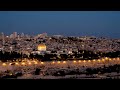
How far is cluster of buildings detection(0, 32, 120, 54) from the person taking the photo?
159 inches

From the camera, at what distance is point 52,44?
4.09m

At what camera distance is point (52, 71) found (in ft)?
13.1

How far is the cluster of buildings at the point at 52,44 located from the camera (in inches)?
159
